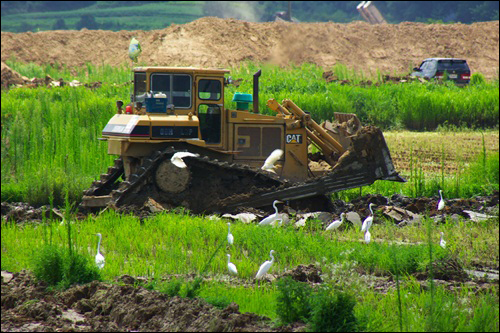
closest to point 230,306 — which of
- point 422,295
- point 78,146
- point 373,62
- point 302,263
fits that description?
point 422,295

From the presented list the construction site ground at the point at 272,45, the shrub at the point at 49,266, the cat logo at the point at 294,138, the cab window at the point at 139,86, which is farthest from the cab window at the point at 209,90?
the construction site ground at the point at 272,45

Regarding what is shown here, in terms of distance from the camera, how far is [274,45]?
38.6 m

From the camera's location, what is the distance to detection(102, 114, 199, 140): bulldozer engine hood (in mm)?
12766

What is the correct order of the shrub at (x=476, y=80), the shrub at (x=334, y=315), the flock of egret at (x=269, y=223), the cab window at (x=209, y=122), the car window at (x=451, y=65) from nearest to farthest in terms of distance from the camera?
the shrub at (x=334, y=315), the flock of egret at (x=269, y=223), the cab window at (x=209, y=122), the shrub at (x=476, y=80), the car window at (x=451, y=65)

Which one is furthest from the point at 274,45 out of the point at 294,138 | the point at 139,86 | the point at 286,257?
the point at 286,257

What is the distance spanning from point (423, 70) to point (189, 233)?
980 inches

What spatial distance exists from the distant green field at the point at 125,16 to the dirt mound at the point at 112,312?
50897mm

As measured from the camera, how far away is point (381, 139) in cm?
1308

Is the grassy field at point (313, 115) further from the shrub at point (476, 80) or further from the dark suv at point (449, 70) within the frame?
the dark suv at point (449, 70)

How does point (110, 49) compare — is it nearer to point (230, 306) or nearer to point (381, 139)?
point (381, 139)

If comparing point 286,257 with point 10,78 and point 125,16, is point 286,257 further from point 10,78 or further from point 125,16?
point 125,16

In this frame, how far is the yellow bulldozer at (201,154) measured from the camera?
12.8 meters

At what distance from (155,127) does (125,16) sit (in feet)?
177

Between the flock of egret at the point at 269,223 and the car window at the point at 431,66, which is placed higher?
the car window at the point at 431,66
